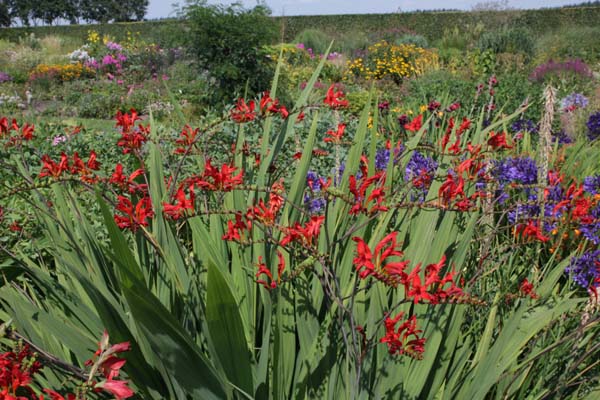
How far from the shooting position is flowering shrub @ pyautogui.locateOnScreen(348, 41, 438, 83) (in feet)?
44.1

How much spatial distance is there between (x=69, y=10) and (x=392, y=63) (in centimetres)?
4822

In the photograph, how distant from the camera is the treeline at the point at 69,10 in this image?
159 feet

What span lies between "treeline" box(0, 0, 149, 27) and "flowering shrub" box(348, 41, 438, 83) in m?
39.0

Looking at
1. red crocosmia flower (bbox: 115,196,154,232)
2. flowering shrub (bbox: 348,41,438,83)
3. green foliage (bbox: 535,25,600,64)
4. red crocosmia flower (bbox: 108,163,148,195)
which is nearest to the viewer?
red crocosmia flower (bbox: 115,196,154,232)

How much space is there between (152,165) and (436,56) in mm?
13688

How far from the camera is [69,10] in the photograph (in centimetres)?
5284

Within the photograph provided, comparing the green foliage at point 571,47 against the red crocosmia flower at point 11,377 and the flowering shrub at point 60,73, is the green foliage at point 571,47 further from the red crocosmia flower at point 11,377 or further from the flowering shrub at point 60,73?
the red crocosmia flower at point 11,377

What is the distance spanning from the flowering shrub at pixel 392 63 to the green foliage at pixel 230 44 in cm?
408

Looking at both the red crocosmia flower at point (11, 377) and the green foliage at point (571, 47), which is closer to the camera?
the red crocosmia flower at point (11, 377)

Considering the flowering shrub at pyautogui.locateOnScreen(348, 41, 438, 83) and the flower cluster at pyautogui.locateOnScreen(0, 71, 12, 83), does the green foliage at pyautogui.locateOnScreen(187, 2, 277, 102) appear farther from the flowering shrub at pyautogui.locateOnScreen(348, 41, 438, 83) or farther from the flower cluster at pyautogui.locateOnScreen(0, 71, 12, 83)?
the flower cluster at pyautogui.locateOnScreen(0, 71, 12, 83)

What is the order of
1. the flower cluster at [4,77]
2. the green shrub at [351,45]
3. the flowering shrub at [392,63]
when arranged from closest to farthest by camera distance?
1. the flowering shrub at [392,63]
2. the flower cluster at [4,77]
3. the green shrub at [351,45]

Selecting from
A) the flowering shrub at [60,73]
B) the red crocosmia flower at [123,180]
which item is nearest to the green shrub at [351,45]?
the flowering shrub at [60,73]

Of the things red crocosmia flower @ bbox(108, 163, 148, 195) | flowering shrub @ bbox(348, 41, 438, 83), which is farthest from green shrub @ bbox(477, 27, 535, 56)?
red crocosmia flower @ bbox(108, 163, 148, 195)

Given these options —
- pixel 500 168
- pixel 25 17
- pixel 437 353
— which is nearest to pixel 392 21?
pixel 500 168
